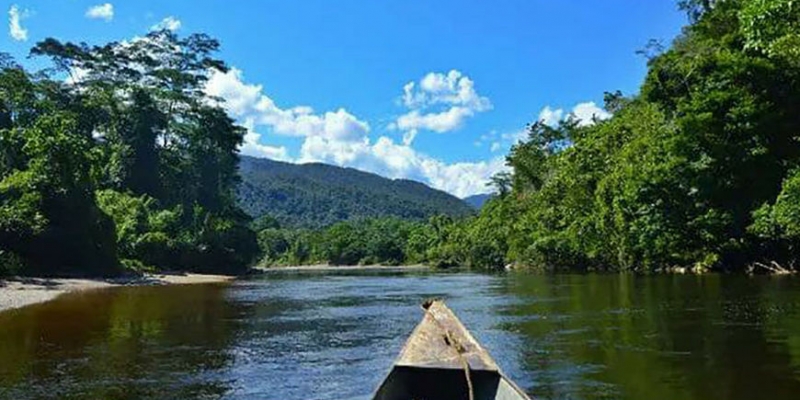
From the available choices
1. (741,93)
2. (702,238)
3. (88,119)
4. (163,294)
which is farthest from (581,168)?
(88,119)

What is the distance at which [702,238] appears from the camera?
44.8 m

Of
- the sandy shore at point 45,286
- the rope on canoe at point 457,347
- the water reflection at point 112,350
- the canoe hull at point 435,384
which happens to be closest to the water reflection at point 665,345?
the canoe hull at point 435,384

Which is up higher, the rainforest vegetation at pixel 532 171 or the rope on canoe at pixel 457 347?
the rainforest vegetation at pixel 532 171

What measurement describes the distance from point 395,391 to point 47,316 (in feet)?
66.2

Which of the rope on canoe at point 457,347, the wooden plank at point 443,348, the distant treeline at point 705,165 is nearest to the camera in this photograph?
the rope on canoe at point 457,347

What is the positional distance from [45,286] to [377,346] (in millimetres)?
28405

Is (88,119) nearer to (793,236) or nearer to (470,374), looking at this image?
(793,236)

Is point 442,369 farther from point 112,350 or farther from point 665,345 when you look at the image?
point 112,350

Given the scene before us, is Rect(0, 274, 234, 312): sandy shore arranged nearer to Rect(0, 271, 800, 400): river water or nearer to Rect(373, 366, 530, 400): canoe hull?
Rect(0, 271, 800, 400): river water

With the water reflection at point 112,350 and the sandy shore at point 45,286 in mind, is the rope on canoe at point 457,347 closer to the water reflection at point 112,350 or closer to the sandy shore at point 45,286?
the water reflection at point 112,350

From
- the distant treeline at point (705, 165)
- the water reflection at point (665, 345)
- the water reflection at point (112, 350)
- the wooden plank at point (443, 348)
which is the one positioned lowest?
the water reflection at point (112, 350)

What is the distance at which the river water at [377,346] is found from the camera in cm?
1282

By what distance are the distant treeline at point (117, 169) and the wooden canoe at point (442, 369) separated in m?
37.3

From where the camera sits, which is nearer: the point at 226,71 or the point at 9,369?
the point at 9,369
